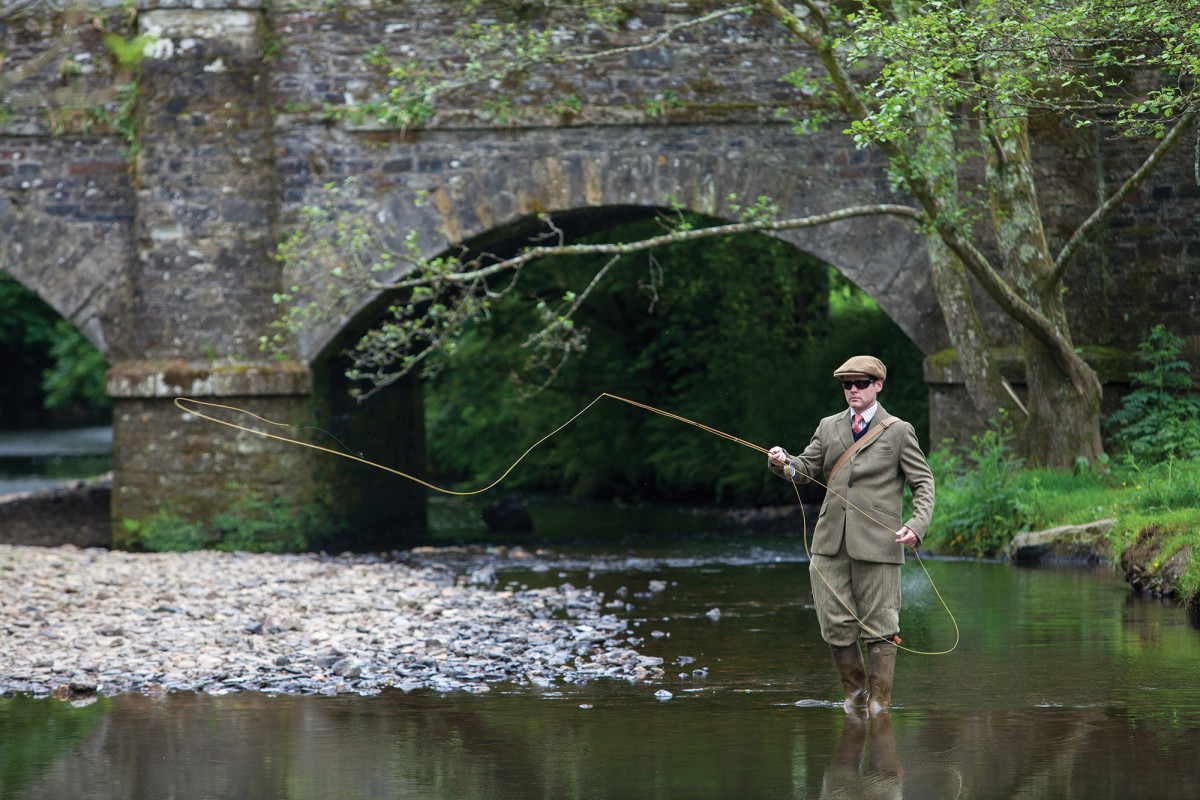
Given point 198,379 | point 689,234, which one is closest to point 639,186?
point 689,234

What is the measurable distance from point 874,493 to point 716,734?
119cm

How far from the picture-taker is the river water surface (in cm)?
440

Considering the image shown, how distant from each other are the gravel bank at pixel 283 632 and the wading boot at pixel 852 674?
1269 millimetres

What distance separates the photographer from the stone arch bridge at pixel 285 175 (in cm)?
1186

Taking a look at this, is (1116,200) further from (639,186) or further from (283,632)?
(283,632)

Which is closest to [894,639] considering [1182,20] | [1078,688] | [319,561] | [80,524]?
[1078,688]

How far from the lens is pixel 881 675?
5.36m

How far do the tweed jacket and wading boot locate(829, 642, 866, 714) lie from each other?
1.35 ft

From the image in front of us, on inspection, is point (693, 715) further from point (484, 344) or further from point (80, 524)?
point (484, 344)

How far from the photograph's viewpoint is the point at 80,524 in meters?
15.2

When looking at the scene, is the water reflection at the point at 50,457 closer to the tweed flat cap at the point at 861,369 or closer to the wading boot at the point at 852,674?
the wading boot at the point at 852,674

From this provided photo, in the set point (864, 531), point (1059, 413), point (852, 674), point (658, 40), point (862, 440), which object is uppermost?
point (658, 40)

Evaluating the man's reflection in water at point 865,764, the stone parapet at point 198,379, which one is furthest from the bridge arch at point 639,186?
the man's reflection in water at point 865,764

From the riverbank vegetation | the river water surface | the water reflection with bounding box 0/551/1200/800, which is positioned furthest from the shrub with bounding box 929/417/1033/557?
the water reflection with bounding box 0/551/1200/800
